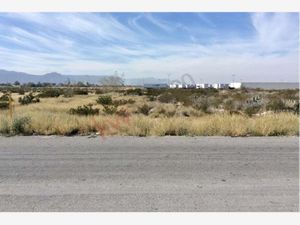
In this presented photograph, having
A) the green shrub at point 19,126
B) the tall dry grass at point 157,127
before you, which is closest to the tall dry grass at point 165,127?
the tall dry grass at point 157,127

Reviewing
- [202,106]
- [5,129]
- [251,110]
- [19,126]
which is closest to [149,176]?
[19,126]

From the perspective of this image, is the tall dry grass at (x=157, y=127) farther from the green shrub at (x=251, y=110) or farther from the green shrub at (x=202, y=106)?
the green shrub at (x=202, y=106)

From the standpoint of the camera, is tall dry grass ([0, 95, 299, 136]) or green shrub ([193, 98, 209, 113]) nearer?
tall dry grass ([0, 95, 299, 136])

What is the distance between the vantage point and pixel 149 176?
6.54 metres

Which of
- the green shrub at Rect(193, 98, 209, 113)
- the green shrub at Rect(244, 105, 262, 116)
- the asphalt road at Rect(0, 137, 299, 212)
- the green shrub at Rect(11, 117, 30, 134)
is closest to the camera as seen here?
the asphalt road at Rect(0, 137, 299, 212)

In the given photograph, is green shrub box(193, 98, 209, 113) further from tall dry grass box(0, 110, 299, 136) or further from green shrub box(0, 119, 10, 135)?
green shrub box(0, 119, 10, 135)

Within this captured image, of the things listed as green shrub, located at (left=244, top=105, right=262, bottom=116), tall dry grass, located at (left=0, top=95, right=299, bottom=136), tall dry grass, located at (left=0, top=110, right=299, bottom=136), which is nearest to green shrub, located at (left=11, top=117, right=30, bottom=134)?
tall dry grass, located at (left=0, top=95, right=299, bottom=136)

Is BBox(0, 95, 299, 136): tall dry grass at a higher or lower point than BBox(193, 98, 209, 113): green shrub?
higher

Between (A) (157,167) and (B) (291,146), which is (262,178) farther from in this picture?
(B) (291,146)

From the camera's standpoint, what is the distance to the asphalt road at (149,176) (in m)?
5.09

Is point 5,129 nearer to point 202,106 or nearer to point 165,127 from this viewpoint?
point 165,127

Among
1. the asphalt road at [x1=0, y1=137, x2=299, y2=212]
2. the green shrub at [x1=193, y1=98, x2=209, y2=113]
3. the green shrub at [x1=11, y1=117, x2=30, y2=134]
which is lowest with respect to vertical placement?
the green shrub at [x1=193, y1=98, x2=209, y2=113]

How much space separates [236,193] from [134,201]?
5.50ft

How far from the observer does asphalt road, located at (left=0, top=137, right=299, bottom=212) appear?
5.09 m
